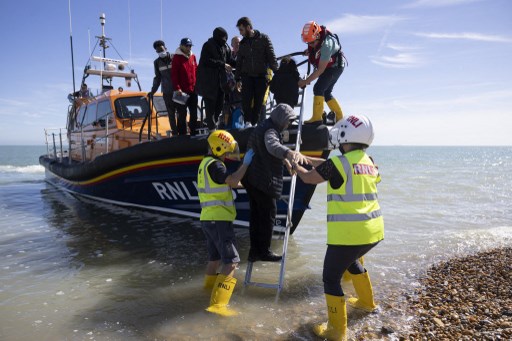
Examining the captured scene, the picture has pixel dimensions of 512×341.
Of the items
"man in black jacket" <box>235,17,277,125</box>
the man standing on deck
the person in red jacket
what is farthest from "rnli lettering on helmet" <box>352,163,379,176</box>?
the person in red jacket

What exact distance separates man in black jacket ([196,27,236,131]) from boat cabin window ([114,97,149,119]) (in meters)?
3.22

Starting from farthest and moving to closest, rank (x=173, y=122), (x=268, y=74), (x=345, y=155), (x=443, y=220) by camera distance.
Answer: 1. (x=443, y=220)
2. (x=173, y=122)
3. (x=268, y=74)
4. (x=345, y=155)

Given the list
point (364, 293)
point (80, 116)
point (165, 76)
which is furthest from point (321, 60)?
point (80, 116)

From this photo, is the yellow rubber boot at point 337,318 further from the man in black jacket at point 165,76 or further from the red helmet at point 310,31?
the man in black jacket at point 165,76

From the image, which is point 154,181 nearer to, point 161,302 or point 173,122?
point 173,122

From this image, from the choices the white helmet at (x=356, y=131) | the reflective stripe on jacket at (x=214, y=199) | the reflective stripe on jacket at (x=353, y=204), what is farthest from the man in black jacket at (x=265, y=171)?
the reflective stripe on jacket at (x=353, y=204)

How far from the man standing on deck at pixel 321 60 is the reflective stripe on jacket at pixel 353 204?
186 cm

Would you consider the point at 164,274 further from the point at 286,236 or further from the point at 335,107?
the point at 335,107

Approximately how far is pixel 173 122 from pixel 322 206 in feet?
17.6

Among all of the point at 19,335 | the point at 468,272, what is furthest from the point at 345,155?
the point at 19,335

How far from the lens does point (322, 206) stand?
9453 millimetres

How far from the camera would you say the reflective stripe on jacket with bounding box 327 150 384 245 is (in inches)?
98.2

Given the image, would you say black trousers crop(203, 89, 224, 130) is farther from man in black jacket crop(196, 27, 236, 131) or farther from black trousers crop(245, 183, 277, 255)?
black trousers crop(245, 183, 277, 255)

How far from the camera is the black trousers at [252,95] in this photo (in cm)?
441
